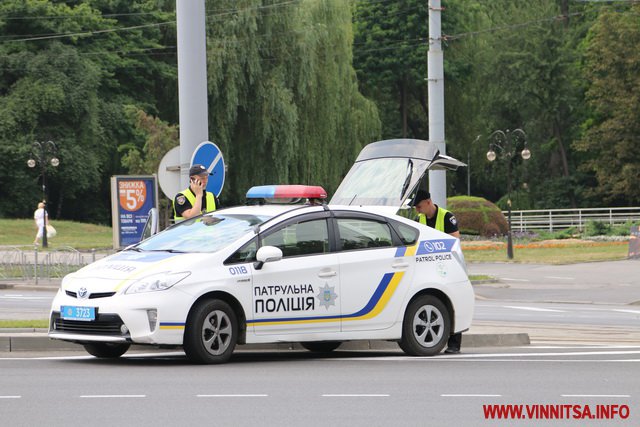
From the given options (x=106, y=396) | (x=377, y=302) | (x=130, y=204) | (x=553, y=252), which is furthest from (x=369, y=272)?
Result: (x=553, y=252)

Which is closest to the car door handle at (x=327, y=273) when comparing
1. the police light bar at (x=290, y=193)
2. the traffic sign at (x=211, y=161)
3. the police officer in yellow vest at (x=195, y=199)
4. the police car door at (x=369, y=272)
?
the police car door at (x=369, y=272)

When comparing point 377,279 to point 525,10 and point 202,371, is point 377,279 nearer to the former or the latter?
point 202,371

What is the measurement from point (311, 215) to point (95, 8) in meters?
63.3

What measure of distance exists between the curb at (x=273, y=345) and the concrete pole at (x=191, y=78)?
3.31 metres

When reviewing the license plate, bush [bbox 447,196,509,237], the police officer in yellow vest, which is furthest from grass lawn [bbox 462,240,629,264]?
the license plate

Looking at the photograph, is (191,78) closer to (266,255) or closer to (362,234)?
(362,234)

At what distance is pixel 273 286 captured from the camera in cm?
1331

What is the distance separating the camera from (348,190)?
980 inches

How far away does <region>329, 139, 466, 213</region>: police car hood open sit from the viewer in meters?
22.5

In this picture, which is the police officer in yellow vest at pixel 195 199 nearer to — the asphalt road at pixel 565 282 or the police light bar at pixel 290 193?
the police light bar at pixel 290 193

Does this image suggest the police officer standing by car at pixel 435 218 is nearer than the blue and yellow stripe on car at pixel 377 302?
No

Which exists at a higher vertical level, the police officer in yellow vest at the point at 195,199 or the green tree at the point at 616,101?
the green tree at the point at 616,101

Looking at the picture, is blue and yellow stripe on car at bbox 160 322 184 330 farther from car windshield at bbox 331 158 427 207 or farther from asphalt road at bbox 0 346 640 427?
car windshield at bbox 331 158 427 207

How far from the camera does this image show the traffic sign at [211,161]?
16.7 m
